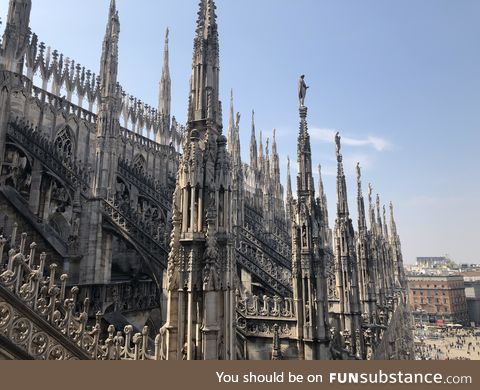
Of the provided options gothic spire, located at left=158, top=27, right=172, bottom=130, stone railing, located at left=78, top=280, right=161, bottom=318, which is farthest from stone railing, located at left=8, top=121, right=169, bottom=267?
gothic spire, located at left=158, top=27, right=172, bottom=130

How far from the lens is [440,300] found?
8750 centimetres

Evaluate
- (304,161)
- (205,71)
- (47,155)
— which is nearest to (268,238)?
(304,161)

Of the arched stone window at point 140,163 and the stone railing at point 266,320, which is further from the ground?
the arched stone window at point 140,163

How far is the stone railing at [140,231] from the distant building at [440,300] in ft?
293

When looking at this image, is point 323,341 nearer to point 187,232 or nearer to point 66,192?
point 187,232

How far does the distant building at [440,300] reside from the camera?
86188mm

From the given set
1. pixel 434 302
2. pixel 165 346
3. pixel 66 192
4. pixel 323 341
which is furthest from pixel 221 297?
pixel 434 302

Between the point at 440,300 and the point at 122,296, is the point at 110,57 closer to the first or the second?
the point at 122,296

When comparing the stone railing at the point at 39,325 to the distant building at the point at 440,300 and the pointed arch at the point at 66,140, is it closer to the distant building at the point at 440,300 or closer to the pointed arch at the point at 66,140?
the pointed arch at the point at 66,140

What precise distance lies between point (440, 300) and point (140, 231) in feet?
304

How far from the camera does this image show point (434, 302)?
8844 centimetres

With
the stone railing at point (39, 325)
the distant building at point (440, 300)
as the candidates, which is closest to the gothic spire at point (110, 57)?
the stone railing at point (39, 325)

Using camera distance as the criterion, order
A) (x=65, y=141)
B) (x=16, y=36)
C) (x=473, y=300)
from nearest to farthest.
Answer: (x=16, y=36) < (x=65, y=141) < (x=473, y=300)

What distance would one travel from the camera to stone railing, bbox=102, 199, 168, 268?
575 inches
